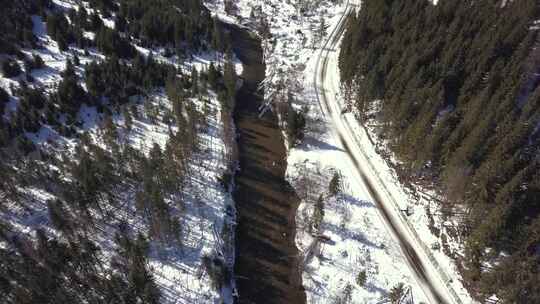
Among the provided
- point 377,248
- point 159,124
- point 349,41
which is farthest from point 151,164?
point 349,41

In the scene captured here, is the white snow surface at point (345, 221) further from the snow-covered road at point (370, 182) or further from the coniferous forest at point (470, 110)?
the coniferous forest at point (470, 110)

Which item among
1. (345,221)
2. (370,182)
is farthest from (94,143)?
(370,182)

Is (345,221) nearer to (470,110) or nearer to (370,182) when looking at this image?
(370,182)

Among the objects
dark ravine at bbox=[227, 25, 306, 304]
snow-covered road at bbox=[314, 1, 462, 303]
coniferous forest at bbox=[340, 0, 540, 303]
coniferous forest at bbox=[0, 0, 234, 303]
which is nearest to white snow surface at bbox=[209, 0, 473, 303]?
snow-covered road at bbox=[314, 1, 462, 303]

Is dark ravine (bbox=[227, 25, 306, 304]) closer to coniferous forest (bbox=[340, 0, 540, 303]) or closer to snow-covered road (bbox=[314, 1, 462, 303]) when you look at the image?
snow-covered road (bbox=[314, 1, 462, 303])

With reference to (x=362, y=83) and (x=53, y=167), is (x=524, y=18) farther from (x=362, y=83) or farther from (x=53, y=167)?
(x=53, y=167)

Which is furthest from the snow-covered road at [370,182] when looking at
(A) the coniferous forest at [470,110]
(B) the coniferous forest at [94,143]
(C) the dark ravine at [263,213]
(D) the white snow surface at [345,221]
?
(B) the coniferous forest at [94,143]
